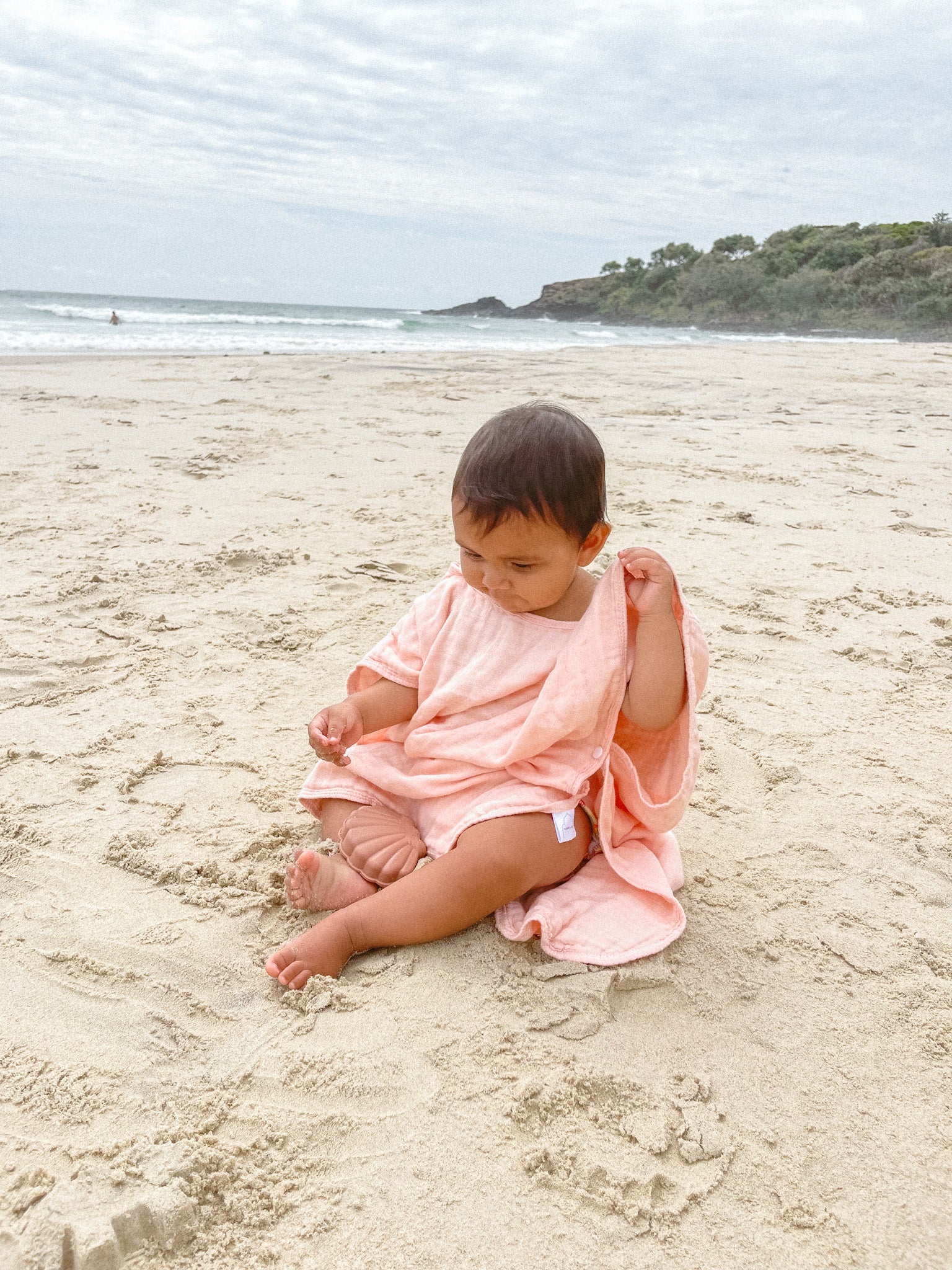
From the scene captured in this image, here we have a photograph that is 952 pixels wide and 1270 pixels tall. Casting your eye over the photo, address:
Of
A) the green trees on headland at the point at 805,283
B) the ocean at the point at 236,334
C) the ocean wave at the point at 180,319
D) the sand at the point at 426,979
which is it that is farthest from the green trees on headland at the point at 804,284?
the sand at the point at 426,979

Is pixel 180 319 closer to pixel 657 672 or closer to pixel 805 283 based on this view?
pixel 805 283

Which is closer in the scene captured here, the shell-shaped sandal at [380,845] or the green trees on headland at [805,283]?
the shell-shaped sandal at [380,845]

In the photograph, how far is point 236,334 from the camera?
18.7 metres

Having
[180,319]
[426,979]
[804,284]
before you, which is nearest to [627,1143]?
[426,979]

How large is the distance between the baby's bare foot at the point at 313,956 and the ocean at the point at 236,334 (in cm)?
1204

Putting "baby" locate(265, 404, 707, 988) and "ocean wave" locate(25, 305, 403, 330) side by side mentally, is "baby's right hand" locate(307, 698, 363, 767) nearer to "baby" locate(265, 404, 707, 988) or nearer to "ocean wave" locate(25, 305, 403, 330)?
"baby" locate(265, 404, 707, 988)

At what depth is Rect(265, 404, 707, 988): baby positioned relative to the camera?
1.53 meters

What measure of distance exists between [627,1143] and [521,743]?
67cm

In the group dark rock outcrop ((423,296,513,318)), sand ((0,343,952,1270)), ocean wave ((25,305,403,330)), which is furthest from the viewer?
dark rock outcrop ((423,296,513,318))

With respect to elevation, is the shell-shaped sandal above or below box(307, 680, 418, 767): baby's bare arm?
below

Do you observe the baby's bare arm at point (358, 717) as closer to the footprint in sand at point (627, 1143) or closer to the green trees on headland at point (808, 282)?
the footprint in sand at point (627, 1143)

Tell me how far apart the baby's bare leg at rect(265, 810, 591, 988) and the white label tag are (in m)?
0.04

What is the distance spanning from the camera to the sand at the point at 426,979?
42.4 inches

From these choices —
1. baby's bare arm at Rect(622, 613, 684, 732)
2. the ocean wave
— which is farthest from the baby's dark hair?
the ocean wave
